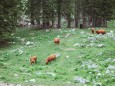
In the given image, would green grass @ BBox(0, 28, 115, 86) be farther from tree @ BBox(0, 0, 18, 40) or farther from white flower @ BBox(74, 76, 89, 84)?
tree @ BBox(0, 0, 18, 40)

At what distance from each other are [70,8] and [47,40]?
13993 mm

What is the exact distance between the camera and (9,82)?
1631cm

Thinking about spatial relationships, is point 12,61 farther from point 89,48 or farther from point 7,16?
point 7,16

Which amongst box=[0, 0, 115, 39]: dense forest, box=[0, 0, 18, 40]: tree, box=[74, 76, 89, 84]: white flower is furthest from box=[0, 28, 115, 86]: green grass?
box=[0, 0, 115, 39]: dense forest

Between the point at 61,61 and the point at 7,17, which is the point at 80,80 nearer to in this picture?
the point at 61,61

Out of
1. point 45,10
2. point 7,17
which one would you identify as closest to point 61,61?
point 7,17

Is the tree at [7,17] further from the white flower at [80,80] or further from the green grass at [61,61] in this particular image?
the white flower at [80,80]

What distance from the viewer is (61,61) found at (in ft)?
82.9

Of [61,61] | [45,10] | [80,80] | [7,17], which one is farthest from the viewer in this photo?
[45,10]

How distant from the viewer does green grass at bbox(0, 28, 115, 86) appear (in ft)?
58.4

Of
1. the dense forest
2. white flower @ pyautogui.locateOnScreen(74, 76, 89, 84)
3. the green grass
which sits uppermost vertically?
the dense forest

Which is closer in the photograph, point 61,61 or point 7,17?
point 61,61

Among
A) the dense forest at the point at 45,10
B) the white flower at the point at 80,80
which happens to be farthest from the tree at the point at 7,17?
the white flower at the point at 80,80

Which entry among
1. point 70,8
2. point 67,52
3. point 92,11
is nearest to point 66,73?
point 67,52
